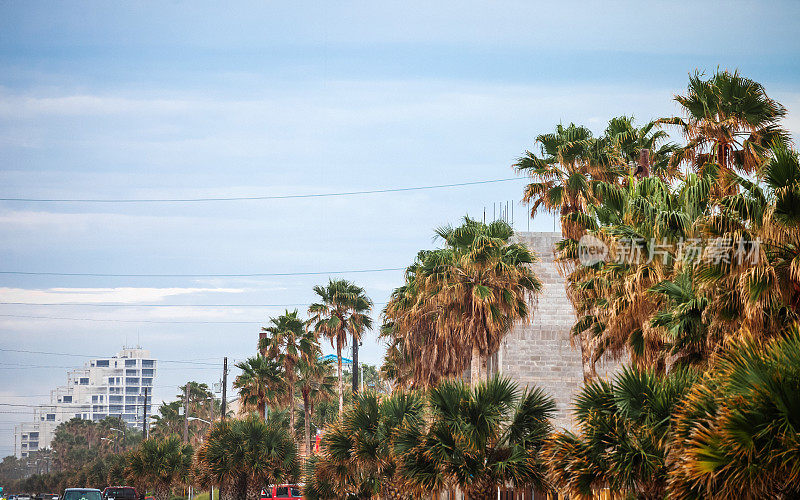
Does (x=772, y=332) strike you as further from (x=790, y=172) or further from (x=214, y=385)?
(x=214, y=385)

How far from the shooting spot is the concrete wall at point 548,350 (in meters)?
37.2

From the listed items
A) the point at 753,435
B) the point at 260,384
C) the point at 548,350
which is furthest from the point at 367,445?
the point at 260,384

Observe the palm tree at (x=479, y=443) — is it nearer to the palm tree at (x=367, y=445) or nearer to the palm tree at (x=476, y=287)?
the palm tree at (x=367, y=445)

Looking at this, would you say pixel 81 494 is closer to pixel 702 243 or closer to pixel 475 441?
pixel 475 441

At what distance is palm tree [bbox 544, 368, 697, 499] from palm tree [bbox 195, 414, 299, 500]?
2348cm

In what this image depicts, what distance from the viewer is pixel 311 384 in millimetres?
65812

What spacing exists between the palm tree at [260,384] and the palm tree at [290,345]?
976 millimetres

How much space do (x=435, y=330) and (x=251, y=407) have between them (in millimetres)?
27684

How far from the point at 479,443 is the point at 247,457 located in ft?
61.3

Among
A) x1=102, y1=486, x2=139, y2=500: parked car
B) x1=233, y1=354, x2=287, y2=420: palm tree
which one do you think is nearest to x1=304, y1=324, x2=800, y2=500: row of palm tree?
x1=102, y1=486, x2=139, y2=500: parked car

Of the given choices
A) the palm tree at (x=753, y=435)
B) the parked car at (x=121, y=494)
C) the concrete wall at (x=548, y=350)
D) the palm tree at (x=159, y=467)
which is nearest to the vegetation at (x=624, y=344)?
the palm tree at (x=753, y=435)

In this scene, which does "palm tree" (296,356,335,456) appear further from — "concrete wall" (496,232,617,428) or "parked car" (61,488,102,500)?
"concrete wall" (496,232,617,428)

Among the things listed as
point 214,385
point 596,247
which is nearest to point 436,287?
point 596,247

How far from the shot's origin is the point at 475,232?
3272cm
